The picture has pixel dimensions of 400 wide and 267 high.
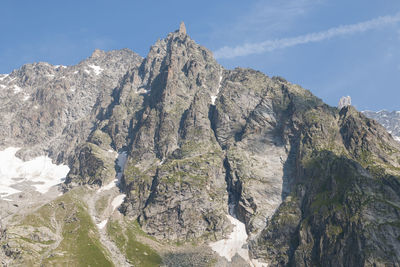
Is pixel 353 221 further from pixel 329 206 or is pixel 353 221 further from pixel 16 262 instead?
pixel 16 262

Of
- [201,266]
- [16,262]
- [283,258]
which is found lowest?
[16,262]

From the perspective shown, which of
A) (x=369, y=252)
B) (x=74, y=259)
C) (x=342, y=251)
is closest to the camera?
(x=369, y=252)

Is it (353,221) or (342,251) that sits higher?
(353,221)

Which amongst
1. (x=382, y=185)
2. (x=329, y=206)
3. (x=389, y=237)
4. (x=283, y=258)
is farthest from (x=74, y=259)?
(x=382, y=185)

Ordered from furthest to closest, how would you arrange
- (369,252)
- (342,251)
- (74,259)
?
(74,259) < (342,251) < (369,252)

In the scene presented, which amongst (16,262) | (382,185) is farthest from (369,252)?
(16,262)

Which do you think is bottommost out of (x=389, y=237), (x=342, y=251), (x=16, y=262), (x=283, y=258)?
(x=16, y=262)

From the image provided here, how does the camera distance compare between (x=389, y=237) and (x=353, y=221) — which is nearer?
(x=389, y=237)

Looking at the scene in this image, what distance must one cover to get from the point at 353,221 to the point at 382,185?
39629 mm

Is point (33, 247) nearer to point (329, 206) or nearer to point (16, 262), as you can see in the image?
point (16, 262)

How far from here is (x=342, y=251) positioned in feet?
560

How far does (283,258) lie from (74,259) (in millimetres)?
127577

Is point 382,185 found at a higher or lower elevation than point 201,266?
higher

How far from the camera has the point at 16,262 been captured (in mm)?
178250
